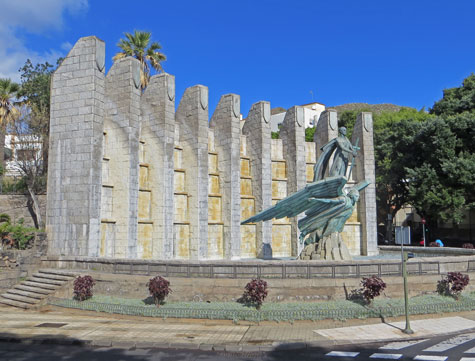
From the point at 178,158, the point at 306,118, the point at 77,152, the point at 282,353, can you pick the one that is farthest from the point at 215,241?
the point at 306,118

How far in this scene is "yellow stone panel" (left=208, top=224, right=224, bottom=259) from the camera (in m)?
30.7

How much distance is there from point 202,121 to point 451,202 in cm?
2267

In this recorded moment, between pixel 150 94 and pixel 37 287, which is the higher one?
pixel 150 94

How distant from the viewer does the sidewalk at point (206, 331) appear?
11.7 metres

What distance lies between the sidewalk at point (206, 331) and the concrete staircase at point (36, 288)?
77.8 inches

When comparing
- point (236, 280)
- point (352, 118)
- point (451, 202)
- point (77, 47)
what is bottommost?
point (236, 280)

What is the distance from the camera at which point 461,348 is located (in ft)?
36.4

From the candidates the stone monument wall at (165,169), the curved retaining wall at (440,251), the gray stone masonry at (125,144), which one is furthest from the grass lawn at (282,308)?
the curved retaining wall at (440,251)

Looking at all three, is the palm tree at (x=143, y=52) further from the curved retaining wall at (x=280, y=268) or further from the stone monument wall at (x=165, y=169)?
the curved retaining wall at (x=280, y=268)

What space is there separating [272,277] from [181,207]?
15.0 meters

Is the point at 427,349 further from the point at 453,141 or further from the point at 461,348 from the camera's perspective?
the point at 453,141

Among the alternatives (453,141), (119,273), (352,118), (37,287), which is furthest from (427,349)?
(352,118)

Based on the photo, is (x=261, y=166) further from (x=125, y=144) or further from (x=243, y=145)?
(x=125, y=144)

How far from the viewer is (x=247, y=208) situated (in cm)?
3356
